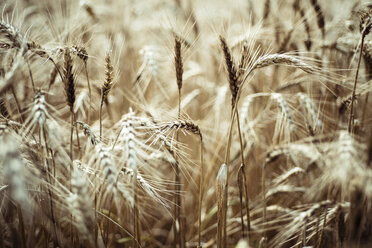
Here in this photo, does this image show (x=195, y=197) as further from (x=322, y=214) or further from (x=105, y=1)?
(x=105, y=1)

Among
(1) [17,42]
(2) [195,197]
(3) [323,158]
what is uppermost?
(1) [17,42]

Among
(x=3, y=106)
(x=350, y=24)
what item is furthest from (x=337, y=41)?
(x=3, y=106)

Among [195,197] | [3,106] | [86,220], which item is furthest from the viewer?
[195,197]

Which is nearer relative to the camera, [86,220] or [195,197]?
[86,220]

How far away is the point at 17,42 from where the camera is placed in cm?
114

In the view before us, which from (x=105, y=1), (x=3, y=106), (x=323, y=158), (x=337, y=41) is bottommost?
(x=323, y=158)

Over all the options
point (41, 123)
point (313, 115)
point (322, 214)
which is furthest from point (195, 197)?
point (41, 123)

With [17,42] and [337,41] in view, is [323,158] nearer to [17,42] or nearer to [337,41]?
[337,41]

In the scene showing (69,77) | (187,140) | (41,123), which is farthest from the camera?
(187,140)

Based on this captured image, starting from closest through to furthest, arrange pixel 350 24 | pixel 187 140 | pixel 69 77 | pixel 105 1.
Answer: pixel 69 77
pixel 350 24
pixel 187 140
pixel 105 1

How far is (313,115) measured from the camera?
1410 mm

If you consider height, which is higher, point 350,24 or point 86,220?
point 350,24

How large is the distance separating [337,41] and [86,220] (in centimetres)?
184

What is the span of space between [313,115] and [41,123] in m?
1.31
